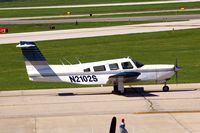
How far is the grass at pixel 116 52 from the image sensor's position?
Answer: 33891 mm

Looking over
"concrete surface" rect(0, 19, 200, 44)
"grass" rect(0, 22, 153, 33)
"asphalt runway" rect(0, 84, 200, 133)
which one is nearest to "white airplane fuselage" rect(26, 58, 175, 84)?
"asphalt runway" rect(0, 84, 200, 133)

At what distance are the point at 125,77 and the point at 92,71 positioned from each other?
184 cm

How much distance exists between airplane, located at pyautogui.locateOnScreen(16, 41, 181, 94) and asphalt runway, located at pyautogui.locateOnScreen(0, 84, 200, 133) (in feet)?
2.57

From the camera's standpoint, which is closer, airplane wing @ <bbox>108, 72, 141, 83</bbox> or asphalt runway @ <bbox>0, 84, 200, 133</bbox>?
asphalt runway @ <bbox>0, 84, 200, 133</bbox>

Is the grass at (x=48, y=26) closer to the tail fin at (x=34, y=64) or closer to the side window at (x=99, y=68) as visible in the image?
the tail fin at (x=34, y=64)

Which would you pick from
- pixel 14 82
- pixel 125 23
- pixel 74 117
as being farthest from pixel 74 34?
pixel 74 117

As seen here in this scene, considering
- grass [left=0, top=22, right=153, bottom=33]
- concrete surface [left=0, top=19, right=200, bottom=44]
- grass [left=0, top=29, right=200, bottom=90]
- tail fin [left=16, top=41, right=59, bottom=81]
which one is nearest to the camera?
tail fin [left=16, top=41, right=59, bottom=81]

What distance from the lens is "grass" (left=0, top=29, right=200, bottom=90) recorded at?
111 feet

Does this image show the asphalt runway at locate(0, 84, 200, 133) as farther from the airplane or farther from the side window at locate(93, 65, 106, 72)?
the side window at locate(93, 65, 106, 72)

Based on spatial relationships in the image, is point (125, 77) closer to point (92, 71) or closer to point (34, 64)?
point (92, 71)

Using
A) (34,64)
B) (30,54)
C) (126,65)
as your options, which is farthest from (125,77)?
(30,54)

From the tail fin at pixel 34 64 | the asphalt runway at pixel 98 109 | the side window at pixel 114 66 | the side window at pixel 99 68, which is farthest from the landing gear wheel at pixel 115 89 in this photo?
the tail fin at pixel 34 64

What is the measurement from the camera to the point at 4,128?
20984mm

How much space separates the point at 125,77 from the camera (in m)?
27.6
